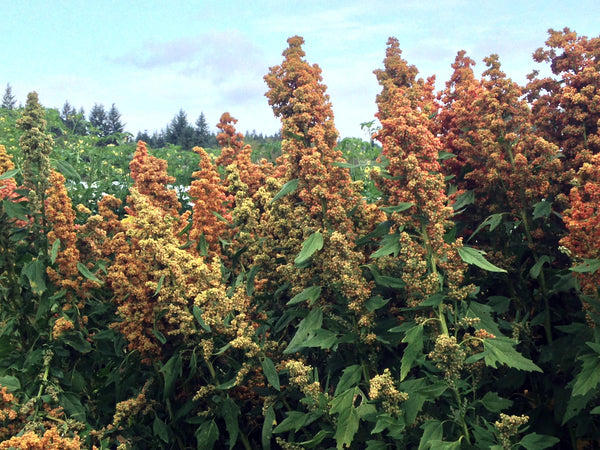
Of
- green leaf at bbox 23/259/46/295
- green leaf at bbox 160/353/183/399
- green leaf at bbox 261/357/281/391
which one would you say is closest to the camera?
green leaf at bbox 261/357/281/391

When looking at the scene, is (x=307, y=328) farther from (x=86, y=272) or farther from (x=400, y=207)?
(x=86, y=272)

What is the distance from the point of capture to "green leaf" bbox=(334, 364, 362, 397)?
11.3 feet

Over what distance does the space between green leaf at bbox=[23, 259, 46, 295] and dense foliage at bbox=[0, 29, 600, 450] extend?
15mm

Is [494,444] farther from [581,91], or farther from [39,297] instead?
[39,297]

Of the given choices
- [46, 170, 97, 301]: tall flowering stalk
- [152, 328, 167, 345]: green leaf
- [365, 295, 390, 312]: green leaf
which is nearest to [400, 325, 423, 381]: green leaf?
[365, 295, 390, 312]: green leaf

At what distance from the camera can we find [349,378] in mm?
3482

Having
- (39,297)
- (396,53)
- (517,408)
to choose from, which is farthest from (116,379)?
(396,53)

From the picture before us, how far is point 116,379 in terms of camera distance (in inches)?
161

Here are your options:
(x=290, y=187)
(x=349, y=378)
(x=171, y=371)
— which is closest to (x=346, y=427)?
(x=349, y=378)

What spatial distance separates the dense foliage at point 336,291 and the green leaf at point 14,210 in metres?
0.02

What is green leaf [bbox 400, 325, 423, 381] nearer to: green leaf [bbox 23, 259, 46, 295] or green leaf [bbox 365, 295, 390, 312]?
green leaf [bbox 365, 295, 390, 312]

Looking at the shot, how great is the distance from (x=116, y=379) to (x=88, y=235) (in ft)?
3.67

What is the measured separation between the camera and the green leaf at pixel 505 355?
3.06 meters

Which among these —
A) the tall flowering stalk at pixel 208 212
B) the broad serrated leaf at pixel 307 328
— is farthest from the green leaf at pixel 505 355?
the tall flowering stalk at pixel 208 212
